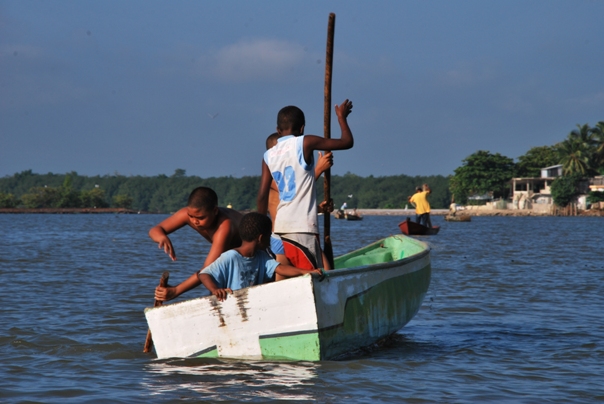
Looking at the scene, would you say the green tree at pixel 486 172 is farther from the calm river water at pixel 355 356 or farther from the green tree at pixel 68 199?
the calm river water at pixel 355 356

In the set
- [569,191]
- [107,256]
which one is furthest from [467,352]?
[569,191]

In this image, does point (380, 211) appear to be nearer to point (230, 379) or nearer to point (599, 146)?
point (599, 146)

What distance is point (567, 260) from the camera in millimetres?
17812

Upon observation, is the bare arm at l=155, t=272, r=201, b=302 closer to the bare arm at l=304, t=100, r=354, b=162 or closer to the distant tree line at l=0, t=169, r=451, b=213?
the bare arm at l=304, t=100, r=354, b=162

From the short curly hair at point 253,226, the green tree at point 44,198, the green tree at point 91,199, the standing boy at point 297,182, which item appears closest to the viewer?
the short curly hair at point 253,226

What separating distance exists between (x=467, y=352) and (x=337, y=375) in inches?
70.9

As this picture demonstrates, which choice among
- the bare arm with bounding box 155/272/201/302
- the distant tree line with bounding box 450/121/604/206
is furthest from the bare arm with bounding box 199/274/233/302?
the distant tree line with bounding box 450/121/604/206

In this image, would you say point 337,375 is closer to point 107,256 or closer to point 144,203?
point 107,256

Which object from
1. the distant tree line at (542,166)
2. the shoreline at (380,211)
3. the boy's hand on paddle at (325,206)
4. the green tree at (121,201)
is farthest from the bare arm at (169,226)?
the green tree at (121,201)

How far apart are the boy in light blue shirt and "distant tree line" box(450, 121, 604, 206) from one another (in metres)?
75.1

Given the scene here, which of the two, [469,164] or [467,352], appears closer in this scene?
[467,352]

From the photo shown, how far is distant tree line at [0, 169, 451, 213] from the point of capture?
12912 centimetres

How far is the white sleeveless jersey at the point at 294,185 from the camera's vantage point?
583cm

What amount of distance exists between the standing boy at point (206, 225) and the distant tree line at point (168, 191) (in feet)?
345
